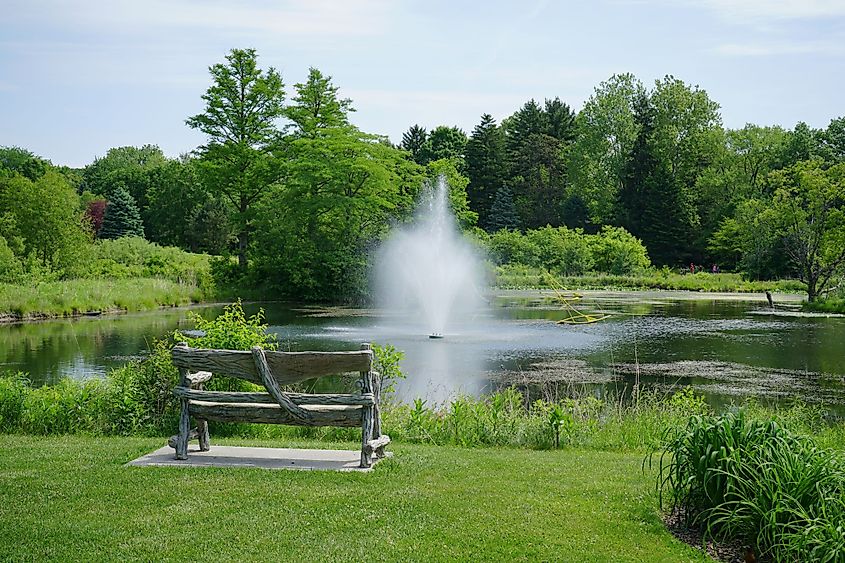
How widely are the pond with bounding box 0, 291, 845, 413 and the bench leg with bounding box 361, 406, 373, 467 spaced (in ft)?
21.4

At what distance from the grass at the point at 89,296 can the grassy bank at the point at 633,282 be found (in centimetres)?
1981

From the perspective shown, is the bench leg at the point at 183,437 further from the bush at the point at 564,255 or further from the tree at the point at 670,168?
the tree at the point at 670,168

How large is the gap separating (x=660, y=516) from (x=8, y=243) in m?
34.0

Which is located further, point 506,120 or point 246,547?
point 506,120

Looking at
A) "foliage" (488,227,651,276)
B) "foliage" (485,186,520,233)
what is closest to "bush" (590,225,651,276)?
"foliage" (488,227,651,276)

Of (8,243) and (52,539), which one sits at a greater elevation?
(8,243)

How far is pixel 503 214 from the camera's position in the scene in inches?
2483

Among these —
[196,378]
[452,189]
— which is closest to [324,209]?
[452,189]

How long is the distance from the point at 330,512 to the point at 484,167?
6425 centimetres

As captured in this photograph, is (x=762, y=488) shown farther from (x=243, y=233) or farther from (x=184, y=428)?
(x=243, y=233)

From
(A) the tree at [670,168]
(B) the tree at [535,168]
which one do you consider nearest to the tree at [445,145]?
(B) the tree at [535,168]

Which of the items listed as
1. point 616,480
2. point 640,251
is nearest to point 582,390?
point 616,480

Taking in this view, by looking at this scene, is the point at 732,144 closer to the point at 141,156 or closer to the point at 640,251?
the point at 640,251

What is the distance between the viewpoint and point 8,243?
33.4 metres
